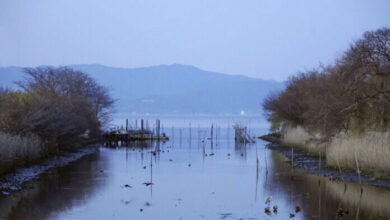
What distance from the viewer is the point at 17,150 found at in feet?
84.5

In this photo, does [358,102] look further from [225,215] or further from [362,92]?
[225,215]

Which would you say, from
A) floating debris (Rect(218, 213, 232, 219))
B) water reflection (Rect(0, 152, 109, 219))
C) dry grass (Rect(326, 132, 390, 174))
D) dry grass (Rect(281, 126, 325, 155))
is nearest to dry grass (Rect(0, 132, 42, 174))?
water reflection (Rect(0, 152, 109, 219))

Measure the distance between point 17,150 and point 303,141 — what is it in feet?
77.3

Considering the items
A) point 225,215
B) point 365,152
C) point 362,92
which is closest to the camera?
point 225,215

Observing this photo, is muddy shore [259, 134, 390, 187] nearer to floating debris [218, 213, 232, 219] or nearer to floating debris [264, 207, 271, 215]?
floating debris [264, 207, 271, 215]

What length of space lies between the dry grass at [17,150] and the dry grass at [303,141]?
50.1 feet

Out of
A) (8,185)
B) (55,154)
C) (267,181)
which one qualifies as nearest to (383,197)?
(267,181)

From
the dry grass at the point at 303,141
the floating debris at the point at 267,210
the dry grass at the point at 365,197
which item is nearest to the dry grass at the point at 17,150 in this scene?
the floating debris at the point at 267,210

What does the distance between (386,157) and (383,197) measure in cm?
385

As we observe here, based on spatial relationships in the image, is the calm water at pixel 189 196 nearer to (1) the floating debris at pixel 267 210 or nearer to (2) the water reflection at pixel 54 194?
(2) the water reflection at pixel 54 194

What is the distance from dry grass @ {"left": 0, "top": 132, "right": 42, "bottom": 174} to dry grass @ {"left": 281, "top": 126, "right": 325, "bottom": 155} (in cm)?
1528

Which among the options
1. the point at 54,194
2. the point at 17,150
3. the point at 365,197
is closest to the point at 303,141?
the point at 17,150

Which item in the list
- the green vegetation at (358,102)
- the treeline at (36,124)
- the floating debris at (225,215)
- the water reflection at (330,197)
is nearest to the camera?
the floating debris at (225,215)

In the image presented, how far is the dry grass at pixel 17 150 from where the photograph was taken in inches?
893
